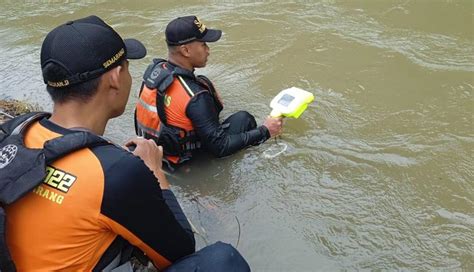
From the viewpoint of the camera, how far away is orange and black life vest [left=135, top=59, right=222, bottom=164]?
147 inches

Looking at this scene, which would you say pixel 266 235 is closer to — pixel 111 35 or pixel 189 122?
pixel 189 122

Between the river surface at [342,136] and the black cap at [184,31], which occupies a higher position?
the black cap at [184,31]

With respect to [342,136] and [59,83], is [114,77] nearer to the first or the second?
[59,83]

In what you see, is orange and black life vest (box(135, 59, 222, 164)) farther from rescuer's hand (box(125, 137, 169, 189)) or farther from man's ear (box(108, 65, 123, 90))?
man's ear (box(108, 65, 123, 90))

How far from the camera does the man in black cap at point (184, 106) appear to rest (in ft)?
12.3

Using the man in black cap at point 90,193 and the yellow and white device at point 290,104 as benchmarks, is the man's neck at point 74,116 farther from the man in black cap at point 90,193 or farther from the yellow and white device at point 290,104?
the yellow and white device at point 290,104

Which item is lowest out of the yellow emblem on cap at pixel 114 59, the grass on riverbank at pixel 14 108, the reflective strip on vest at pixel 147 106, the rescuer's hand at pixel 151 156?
the grass on riverbank at pixel 14 108

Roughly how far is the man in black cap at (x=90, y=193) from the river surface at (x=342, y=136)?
1344 mm

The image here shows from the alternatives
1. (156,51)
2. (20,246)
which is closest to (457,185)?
(20,246)

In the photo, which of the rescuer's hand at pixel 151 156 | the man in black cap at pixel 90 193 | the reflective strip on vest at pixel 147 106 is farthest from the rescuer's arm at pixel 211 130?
the man in black cap at pixel 90 193

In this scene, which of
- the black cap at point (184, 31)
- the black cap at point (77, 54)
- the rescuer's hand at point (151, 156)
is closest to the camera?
the black cap at point (77, 54)

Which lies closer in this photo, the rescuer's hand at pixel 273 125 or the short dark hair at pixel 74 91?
the short dark hair at pixel 74 91

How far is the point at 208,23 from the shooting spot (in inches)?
306

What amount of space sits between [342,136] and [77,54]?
3081 millimetres
